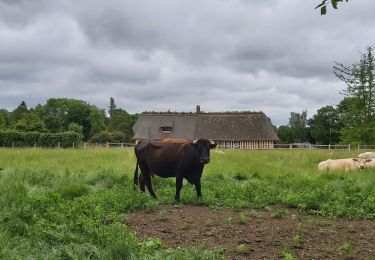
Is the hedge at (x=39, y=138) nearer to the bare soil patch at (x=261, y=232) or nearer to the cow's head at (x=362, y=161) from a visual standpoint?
A: the cow's head at (x=362, y=161)

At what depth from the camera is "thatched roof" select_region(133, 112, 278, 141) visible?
186ft

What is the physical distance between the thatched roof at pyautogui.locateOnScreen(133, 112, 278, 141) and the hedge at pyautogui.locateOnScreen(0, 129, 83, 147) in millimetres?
10645

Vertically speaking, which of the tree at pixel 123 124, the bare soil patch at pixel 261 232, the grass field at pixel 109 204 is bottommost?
the bare soil patch at pixel 261 232

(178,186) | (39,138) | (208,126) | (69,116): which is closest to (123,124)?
(69,116)

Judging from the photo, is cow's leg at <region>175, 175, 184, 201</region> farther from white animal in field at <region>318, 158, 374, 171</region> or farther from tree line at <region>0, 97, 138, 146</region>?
tree line at <region>0, 97, 138, 146</region>

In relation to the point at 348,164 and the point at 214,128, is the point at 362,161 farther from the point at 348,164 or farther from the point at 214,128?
the point at 214,128

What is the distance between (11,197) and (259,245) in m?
4.91

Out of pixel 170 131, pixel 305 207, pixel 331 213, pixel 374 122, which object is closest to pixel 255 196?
pixel 305 207

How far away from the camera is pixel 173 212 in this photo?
8.66 m

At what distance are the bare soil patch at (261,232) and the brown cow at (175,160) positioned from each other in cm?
178

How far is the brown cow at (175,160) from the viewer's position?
1041cm

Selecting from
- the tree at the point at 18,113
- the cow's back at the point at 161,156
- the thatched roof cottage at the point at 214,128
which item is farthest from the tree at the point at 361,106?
the tree at the point at 18,113

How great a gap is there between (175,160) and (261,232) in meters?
4.57

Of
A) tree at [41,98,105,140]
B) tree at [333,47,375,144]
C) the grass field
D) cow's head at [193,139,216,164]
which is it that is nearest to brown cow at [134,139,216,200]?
cow's head at [193,139,216,164]
